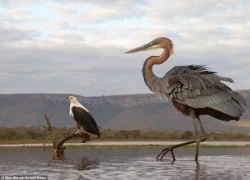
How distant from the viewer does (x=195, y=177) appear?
11438 mm

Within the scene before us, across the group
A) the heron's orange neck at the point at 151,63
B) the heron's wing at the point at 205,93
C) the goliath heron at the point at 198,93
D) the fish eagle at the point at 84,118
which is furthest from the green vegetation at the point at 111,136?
the heron's wing at the point at 205,93

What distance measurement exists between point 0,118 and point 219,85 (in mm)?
141361

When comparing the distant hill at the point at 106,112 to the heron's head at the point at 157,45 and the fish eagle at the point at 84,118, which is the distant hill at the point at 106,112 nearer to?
the fish eagle at the point at 84,118

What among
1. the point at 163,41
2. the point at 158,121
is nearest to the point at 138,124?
the point at 158,121

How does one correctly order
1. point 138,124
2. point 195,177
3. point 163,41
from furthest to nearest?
point 138,124
point 163,41
point 195,177

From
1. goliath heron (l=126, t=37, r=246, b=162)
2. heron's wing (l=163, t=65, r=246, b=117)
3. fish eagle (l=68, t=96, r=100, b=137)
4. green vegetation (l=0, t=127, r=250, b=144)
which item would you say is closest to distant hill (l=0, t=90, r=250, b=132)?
green vegetation (l=0, t=127, r=250, b=144)

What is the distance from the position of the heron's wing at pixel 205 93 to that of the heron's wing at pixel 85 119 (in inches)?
247

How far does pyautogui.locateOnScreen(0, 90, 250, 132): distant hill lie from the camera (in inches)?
5443

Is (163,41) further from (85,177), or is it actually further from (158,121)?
(158,121)

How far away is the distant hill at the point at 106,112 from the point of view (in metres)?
138

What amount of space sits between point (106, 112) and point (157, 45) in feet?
454

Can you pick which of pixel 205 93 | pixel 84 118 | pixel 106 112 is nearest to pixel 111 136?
pixel 84 118

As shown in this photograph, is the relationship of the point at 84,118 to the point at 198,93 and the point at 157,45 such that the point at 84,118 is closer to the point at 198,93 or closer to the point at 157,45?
the point at 157,45

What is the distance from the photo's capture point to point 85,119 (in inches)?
804
